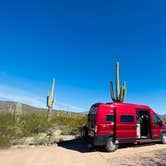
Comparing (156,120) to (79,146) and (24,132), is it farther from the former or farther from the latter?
(24,132)

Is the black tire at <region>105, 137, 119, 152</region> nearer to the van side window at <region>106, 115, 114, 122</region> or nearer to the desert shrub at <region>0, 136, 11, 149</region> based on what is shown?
the van side window at <region>106, 115, 114, 122</region>

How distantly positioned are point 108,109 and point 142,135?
3786mm

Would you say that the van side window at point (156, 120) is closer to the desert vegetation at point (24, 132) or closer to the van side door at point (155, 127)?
the van side door at point (155, 127)

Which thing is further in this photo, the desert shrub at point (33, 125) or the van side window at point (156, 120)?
the desert shrub at point (33, 125)

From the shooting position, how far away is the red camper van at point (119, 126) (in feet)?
37.2

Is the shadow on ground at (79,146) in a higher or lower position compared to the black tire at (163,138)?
lower

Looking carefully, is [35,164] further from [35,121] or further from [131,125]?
[35,121]

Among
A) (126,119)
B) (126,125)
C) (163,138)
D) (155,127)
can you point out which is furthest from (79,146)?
(163,138)

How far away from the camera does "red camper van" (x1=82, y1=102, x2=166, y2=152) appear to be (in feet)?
37.2

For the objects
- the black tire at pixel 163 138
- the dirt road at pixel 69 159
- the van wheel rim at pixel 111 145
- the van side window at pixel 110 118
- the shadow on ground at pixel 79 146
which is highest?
the van side window at pixel 110 118

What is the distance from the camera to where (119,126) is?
1196cm

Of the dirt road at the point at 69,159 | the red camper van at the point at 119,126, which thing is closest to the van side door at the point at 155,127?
the red camper van at the point at 119,126

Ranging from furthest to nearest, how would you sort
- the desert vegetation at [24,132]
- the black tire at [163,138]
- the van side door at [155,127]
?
the black tire at [163,138], the van side door at [155,127], the desert vegetation at [24,132]

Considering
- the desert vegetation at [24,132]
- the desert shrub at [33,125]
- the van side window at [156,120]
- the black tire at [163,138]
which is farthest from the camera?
the desert shrub at [33,125]
